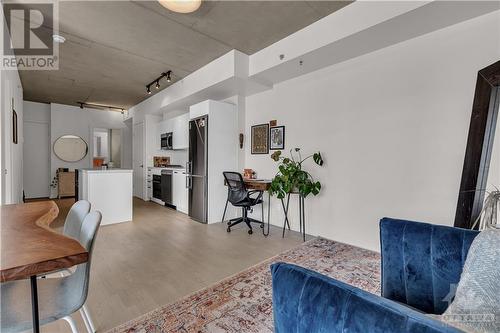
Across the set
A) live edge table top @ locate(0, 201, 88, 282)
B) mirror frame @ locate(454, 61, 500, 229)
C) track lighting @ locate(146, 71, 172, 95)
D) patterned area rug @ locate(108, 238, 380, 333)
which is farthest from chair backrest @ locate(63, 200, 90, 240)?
track lighting @ locate(146, 71, 172, 95)

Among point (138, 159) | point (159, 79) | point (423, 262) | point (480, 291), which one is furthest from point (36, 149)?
point (480, 291)

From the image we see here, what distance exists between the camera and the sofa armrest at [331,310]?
0.51 metres

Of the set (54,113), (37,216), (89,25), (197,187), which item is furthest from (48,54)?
(54,113)

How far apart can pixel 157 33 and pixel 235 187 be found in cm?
241

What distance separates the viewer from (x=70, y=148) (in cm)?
707

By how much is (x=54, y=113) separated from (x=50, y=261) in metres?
7.84

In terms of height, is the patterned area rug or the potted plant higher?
the potted plant

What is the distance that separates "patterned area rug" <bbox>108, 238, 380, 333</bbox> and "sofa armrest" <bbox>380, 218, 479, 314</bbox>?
34.9 inches

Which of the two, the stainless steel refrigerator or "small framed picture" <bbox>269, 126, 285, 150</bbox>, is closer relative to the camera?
"small framed picture" <bbox>269, 126, 285, 150</bbox>

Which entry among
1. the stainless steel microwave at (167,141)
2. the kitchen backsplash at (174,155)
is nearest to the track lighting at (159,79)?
the stainless steel microwave at (167,141)

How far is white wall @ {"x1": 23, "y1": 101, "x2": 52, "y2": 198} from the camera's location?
658 centimetres

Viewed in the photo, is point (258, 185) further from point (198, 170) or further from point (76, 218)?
point (76, 218)

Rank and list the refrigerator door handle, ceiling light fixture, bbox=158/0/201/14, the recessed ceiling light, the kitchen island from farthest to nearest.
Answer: the refrigerator door handle → the kitchen island → the recessed ceiling light → ceiling light fixture, bbox=158/0/201/14

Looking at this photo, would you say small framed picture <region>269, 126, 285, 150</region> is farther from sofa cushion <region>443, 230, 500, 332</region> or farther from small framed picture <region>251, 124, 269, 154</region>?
sofa cushion <region>443, 230, 500, 332</region>
